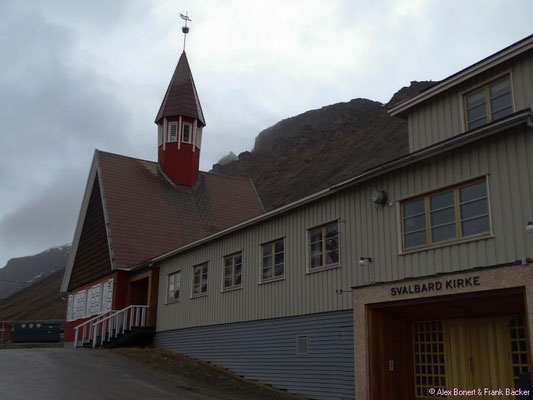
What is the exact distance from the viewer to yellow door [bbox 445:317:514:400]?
453 inches

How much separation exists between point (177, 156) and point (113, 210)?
18.4 feet

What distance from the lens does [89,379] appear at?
47.8 feet

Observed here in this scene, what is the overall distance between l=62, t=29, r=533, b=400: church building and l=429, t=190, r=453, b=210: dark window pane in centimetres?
3

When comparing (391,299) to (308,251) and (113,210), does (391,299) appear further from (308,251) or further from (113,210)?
(113,210)

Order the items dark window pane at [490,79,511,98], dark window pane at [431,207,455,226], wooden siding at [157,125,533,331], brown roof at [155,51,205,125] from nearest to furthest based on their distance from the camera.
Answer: wooden siding at [157,125,533,331] < dark window pane at [431,207,455,226] < dark window pane at [490,79,511,98] < brown roof at [155,51,205,125]

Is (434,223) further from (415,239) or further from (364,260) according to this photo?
(364,260)

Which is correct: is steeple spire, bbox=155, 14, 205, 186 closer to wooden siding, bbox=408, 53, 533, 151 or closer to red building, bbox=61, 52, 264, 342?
red building, bbox=61, 52, 264, 342

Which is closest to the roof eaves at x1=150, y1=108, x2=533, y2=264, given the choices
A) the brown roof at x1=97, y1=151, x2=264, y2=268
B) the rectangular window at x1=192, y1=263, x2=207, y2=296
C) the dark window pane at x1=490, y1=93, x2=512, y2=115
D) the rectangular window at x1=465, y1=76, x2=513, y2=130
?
the rectangular window at x1=465, y1=76, x2=513, y2=130

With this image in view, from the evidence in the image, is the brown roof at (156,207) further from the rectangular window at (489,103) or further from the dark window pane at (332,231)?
the rectangular window at (489,103)

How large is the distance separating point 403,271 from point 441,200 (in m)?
1.60

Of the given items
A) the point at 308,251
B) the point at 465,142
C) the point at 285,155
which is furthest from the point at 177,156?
the point at 285,155

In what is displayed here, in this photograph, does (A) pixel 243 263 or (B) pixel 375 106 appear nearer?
(A) pixel 243 263

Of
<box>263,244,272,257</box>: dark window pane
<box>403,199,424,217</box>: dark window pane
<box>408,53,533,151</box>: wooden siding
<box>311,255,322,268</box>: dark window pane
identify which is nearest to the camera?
<box>403,199,424,217</box>: dark window pane

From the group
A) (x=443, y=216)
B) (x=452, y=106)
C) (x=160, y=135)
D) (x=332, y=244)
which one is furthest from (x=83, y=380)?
(x=160, y=135)
